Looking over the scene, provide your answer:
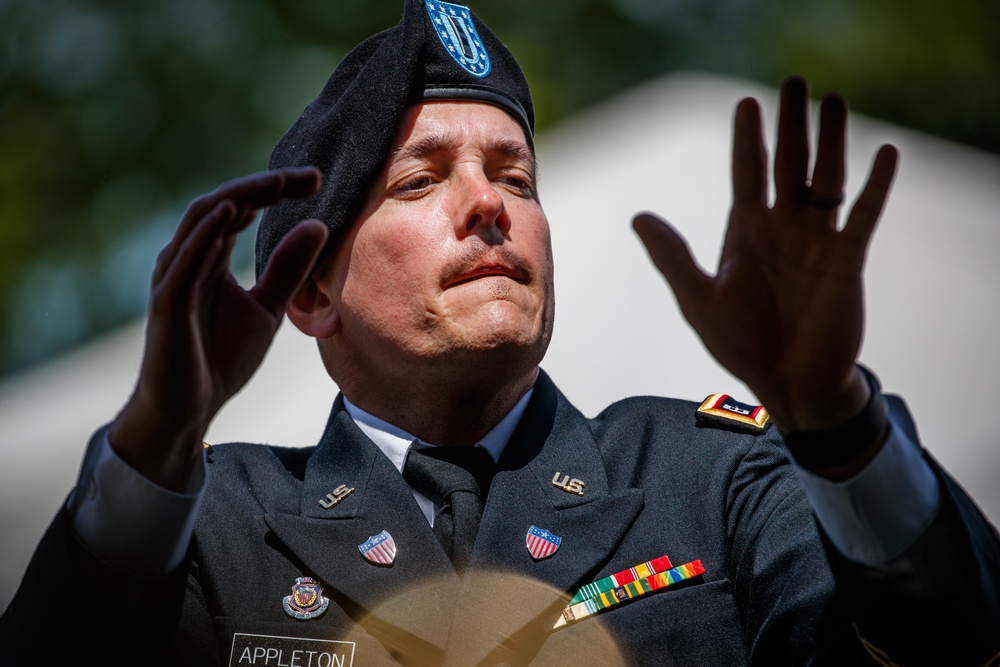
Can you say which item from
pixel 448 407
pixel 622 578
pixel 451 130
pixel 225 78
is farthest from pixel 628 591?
pixel 225 78

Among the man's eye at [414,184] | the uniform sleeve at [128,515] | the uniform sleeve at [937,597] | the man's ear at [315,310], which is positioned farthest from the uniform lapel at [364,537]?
the uniform sleeve at [937,597]

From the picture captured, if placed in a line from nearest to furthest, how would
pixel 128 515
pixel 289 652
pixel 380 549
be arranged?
pixel 128 515 < pixel 289 652 < pixel 380 549

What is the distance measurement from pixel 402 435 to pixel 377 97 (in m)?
0.66

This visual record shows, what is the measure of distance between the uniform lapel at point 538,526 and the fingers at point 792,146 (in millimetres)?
726

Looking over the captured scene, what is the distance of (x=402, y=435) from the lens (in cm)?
254

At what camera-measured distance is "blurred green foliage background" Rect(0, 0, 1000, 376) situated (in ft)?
19.2

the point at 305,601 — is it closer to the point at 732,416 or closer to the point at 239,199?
the point at 239,199

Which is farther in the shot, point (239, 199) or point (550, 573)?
point (550, 573)

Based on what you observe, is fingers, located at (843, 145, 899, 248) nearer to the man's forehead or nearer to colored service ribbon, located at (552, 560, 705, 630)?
colored service ribbon, located at (552, 560, 705, 630)

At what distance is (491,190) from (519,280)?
18 centimetres

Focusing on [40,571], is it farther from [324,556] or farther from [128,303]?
[128,303]

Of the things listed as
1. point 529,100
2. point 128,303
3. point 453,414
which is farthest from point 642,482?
point 128,303

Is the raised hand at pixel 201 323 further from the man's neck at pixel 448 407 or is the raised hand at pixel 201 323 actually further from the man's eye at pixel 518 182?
the man's eye at pixel 518 182

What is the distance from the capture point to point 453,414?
251 centimetres
